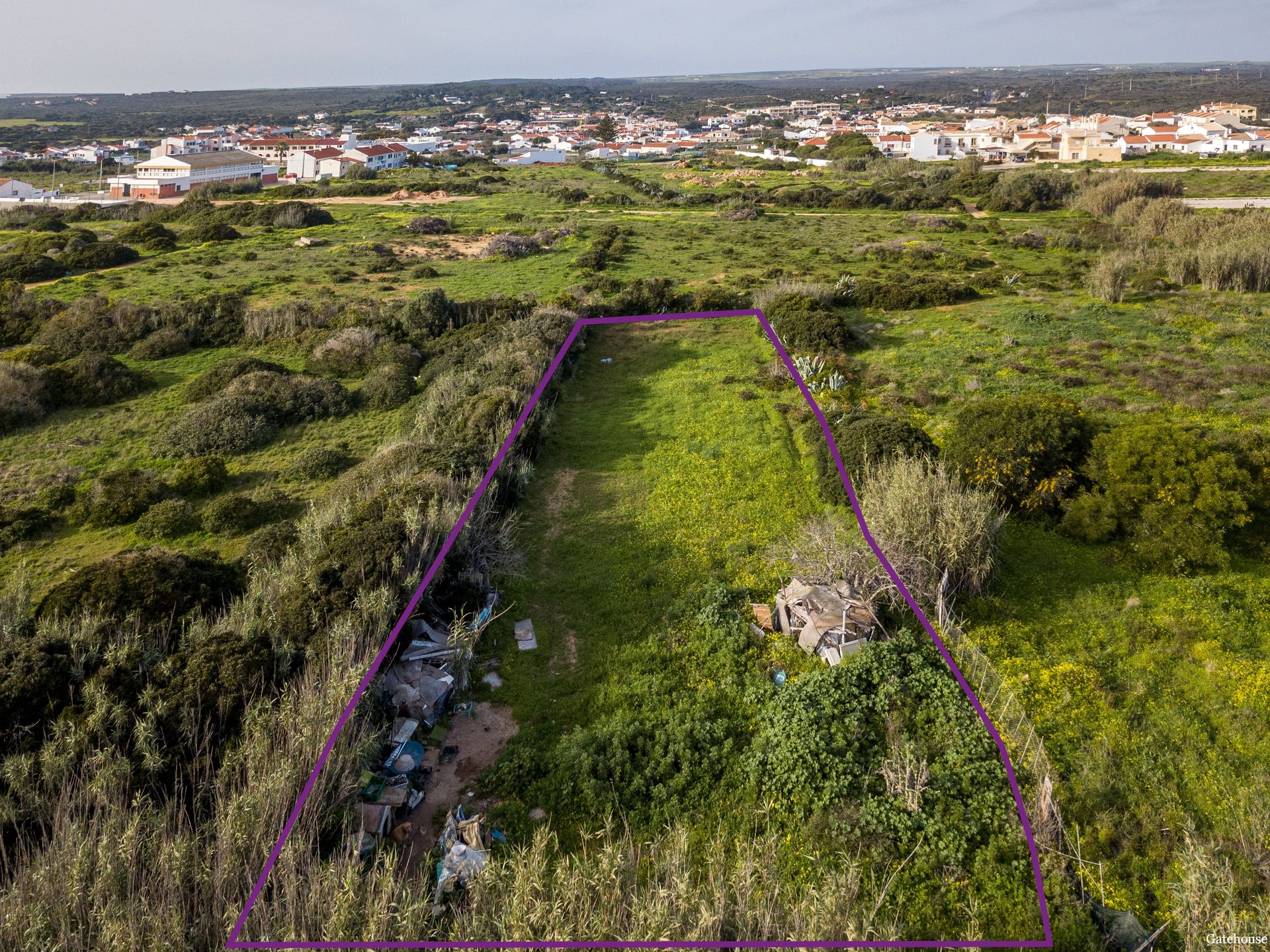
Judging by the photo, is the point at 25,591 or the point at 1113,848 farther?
the point at 25,591

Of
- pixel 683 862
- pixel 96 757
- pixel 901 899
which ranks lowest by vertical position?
pixel 901 899

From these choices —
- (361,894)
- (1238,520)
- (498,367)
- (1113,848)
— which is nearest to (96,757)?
(361,894)

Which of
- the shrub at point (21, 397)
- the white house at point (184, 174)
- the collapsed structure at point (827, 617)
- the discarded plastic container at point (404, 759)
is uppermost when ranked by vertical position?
the white house at point (184, 174)

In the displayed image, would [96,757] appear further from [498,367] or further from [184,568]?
[498,367]

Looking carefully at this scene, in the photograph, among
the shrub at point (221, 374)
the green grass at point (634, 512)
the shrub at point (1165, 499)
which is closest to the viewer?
the green grass at point (634, 512)

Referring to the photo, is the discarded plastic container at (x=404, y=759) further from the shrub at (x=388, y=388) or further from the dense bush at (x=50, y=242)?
the dense bush at (x=50, y=242)

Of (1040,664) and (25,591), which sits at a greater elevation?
(25,591)

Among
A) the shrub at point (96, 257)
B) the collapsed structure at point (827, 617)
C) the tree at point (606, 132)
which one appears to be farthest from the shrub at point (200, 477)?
the tree at point (606, 132)
